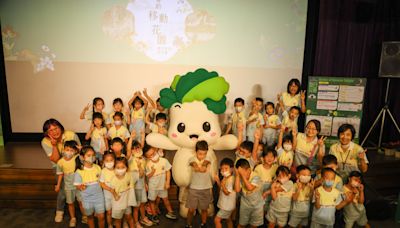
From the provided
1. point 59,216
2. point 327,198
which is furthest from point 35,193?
point 327,198

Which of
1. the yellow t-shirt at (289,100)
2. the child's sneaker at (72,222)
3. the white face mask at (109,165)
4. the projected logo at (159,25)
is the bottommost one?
the child's sneaker at (72,222)

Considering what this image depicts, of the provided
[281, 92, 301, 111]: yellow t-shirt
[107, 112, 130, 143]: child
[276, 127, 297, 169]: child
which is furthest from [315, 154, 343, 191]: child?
[107, 112, 130, 143]: child

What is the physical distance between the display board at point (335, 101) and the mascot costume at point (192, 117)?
2.33 metres

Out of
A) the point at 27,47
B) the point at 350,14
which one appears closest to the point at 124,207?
the point at 27,47

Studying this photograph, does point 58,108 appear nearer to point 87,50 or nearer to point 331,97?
point 87,50

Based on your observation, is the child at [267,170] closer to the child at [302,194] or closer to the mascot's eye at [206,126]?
the child at [302,194]

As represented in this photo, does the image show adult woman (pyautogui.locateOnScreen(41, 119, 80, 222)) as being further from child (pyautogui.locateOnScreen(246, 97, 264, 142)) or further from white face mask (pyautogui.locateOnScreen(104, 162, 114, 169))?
child (pyautogui.locateOnScreen(246, 97, 264, 142))

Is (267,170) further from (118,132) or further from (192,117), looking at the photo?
(118,132)

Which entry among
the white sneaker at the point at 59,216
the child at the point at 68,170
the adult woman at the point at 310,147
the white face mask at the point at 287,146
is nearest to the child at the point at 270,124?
the adult woman at the point at 310,147

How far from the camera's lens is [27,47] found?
5.09m

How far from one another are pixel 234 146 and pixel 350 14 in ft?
11.2

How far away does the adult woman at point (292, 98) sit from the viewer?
448 centimetres

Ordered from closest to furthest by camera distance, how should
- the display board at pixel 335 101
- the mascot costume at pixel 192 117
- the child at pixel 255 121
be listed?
the mascot costume at pixel 192 117 → the child at pixel 255 121 → the display board at pixel 335 101

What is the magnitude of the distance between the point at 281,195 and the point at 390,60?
3.34 meters
